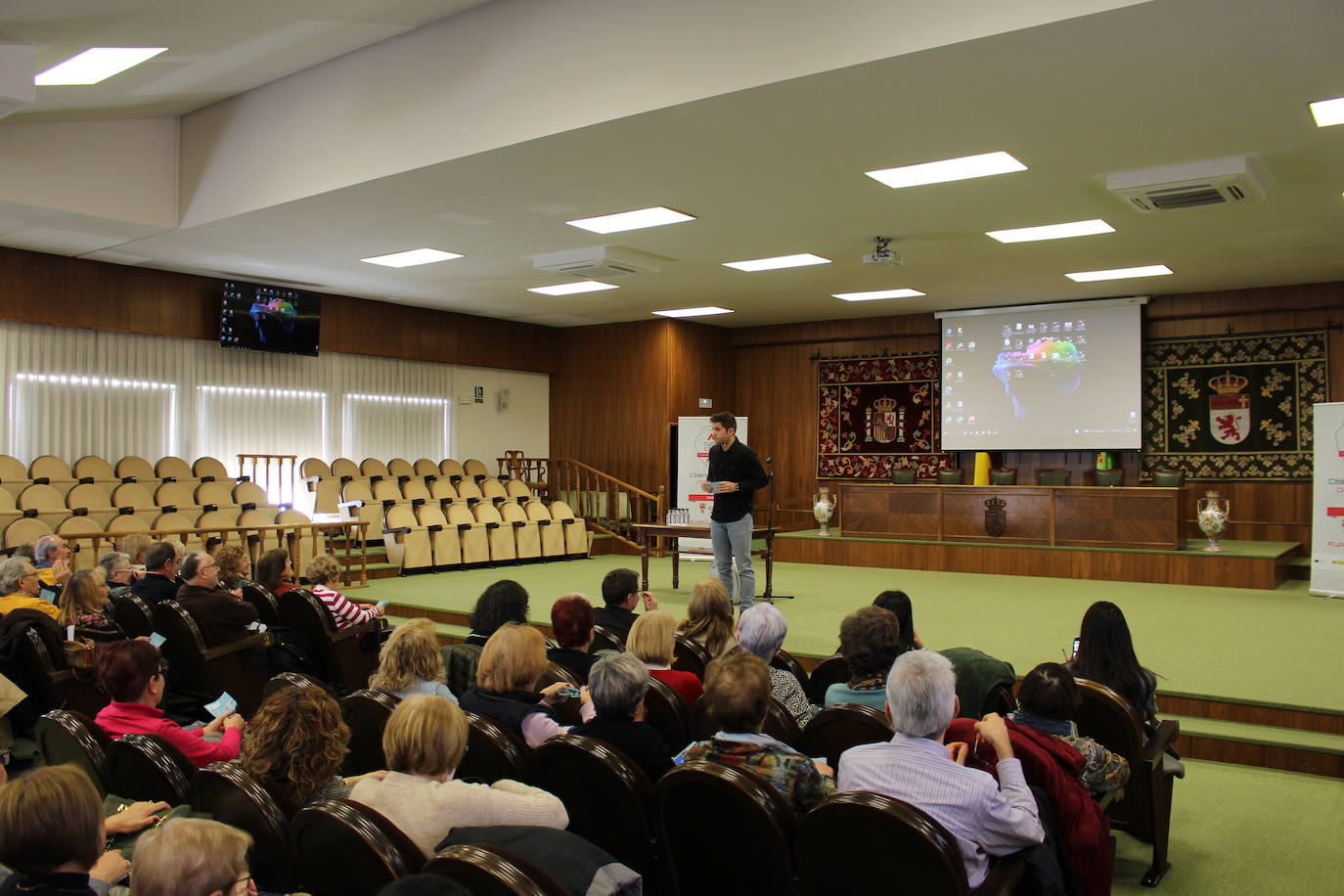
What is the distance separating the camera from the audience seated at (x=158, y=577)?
518cm

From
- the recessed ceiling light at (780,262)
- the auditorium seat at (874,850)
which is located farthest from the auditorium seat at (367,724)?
the recessed ceiling light at (780,262)

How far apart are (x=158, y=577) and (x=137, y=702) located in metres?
2.60

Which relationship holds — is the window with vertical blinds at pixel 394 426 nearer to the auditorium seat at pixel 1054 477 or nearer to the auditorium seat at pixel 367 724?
the auditorium seat at pixel 1054 477

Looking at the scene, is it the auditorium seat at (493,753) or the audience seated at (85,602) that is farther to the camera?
the audience seated at (85,602)

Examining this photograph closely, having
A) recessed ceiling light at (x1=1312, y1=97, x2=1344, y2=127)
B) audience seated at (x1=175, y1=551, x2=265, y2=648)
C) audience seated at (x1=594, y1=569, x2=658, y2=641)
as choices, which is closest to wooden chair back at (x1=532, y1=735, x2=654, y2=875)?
audience seated at (x1=594, y1=569, x2=658, y2=641)

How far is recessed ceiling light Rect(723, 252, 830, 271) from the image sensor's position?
30.0 ft

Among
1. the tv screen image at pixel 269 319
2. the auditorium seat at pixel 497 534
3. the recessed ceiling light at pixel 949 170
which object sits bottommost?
the auditorium seat at pixel 497 534

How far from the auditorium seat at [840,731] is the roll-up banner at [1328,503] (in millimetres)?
7000

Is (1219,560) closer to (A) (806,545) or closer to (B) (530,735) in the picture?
(A) (806,545)

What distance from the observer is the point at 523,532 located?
11133 mm

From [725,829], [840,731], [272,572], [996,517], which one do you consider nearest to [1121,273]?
[996,517]

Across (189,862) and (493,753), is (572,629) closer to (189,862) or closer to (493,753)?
(493,753)

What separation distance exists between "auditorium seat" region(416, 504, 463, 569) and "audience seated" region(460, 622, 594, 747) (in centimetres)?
749

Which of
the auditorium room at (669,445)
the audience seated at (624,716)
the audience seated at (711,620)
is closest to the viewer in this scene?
the auditorium room at (669,445)
